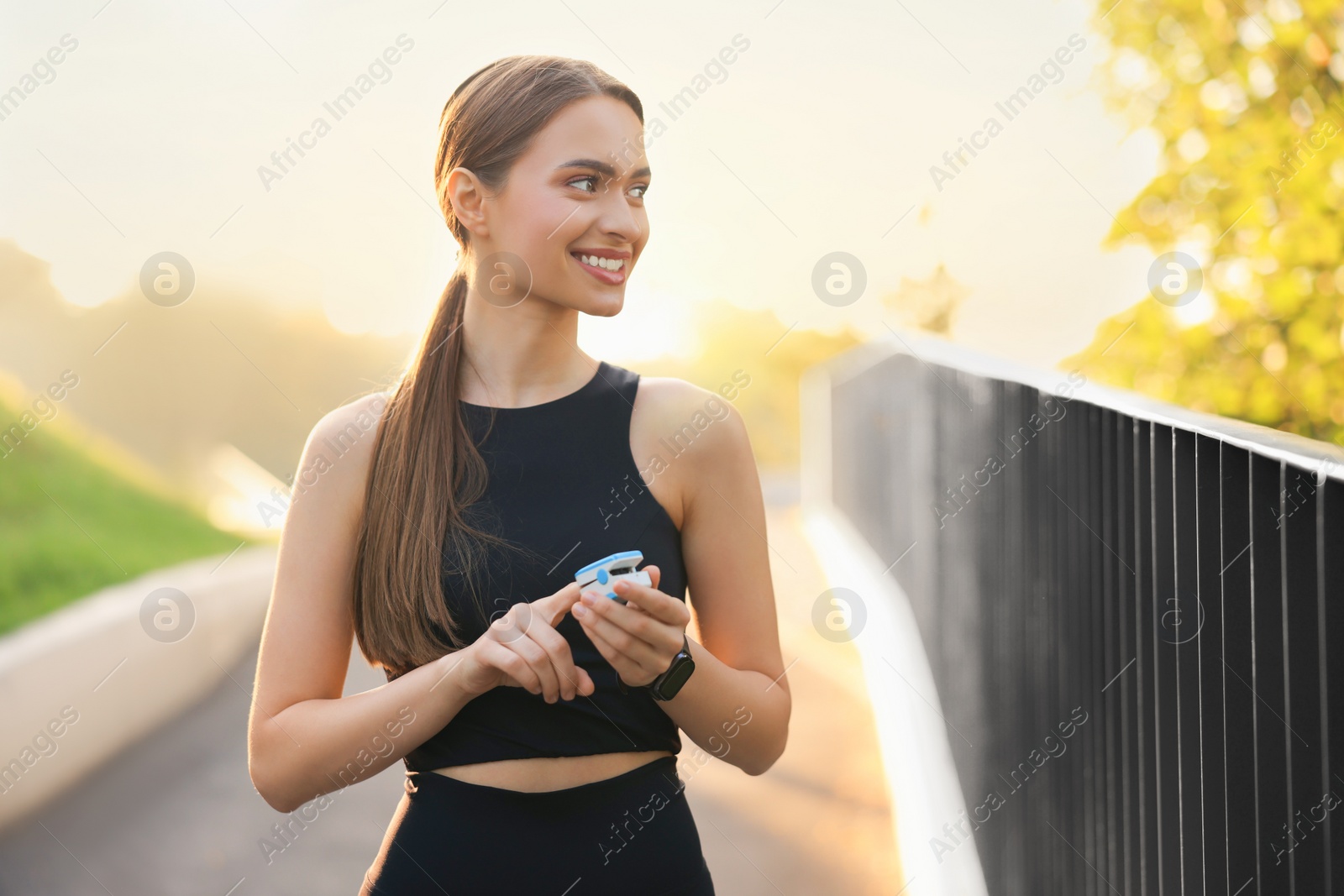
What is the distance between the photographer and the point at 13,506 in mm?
7297

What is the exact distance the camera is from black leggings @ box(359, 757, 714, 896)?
1329 mm

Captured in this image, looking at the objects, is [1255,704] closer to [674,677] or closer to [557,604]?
[674,677]

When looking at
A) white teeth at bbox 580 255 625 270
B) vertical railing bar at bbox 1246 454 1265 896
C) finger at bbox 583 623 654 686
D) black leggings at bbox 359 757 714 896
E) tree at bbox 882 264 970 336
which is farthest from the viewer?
tree at bbox 882 264 970 336

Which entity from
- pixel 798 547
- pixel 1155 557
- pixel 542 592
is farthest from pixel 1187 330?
pixel 542 592

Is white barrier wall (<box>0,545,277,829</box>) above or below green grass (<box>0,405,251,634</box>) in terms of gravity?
below

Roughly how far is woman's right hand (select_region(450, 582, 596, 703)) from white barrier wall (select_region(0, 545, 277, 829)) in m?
4.25

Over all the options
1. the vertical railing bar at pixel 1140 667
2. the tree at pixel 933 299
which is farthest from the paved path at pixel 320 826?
the tree at pixel 933 299

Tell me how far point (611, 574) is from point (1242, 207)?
6715mm

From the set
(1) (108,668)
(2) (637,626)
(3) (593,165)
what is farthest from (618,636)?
(1) (108,668)

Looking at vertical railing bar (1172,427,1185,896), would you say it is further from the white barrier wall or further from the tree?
the tree

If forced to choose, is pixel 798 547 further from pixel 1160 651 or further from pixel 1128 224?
pixel 1160 651

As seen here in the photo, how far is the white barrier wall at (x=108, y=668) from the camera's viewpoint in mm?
4977

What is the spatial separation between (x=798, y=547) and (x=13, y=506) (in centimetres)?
551

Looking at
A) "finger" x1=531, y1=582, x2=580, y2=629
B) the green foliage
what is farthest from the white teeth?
the green foliage
